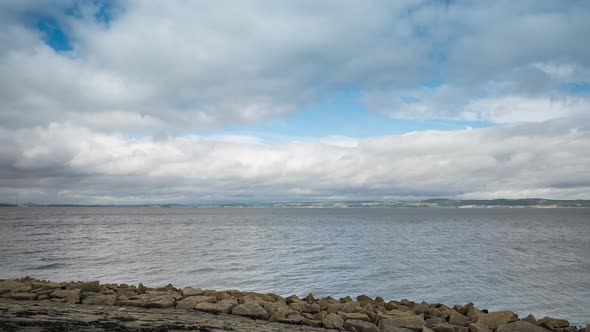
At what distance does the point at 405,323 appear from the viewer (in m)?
12.3

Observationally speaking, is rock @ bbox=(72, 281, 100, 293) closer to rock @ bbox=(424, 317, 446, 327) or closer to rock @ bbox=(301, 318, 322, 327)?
rock @ bbox=(301, 318, 322, 327)

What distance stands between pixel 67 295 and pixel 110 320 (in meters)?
4.43

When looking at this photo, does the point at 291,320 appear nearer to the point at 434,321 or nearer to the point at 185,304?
the point at 185,304

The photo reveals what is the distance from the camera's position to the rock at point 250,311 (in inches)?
494

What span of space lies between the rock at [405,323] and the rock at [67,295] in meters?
10.2

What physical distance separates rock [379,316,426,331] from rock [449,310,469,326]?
1883 millimetres

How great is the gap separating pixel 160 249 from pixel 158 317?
37.0 metres

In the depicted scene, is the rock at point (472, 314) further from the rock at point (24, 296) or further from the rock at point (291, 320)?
the rock at point (24, 296)

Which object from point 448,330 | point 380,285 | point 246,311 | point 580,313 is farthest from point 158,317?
point 580,313

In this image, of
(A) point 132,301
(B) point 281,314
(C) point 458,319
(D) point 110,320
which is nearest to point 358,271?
(C) point 458,319

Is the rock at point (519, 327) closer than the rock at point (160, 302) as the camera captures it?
Yes

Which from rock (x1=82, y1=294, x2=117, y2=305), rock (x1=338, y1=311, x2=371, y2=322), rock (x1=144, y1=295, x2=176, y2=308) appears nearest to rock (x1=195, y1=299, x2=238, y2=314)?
rock (x1=144, y1=295, x2=176, y2=308)

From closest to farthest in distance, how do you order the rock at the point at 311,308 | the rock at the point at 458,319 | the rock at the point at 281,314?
the rock at the point at 281,314, the rock at the point at 458,319, the rock at the point at 311,308

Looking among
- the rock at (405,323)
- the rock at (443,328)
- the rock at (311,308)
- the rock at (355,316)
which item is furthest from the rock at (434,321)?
the rock at (311,308)
